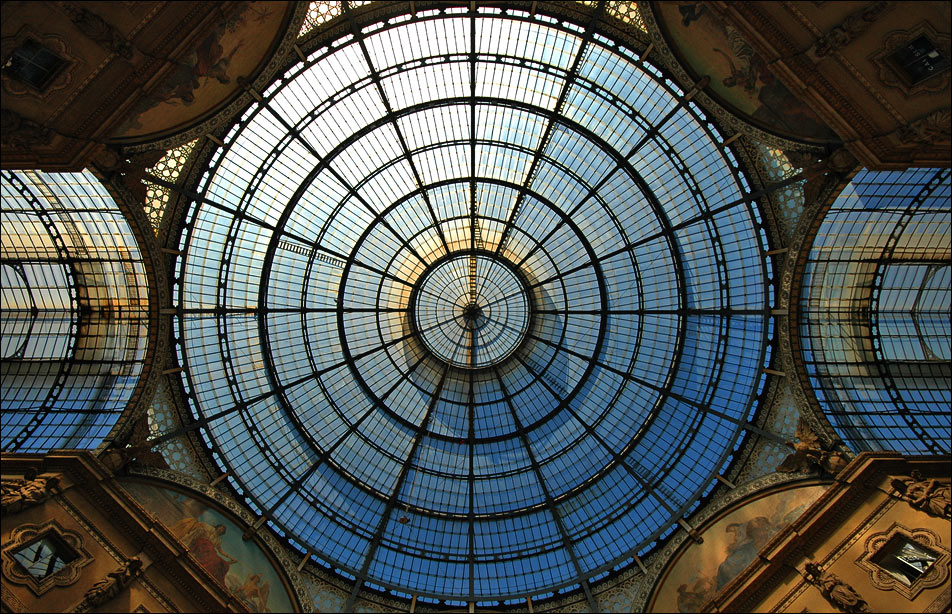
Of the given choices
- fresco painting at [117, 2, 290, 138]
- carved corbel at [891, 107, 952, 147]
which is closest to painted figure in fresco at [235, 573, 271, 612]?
fresco painting at [117, 2, 290, 138]

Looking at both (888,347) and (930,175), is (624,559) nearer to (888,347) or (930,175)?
(888,347)

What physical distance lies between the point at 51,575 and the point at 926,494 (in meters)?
27.2

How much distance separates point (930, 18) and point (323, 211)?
22.2m

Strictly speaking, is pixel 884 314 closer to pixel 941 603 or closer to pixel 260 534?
pixel 941 603

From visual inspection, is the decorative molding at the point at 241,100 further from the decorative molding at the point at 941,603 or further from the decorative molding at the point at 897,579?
the decorative molding at the point at 941,603

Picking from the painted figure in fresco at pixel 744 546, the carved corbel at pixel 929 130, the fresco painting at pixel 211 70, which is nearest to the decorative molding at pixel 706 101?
the carved corbel at pixel 929 130

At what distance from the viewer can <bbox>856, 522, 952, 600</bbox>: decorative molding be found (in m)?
16.7

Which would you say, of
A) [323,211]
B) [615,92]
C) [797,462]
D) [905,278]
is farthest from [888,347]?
[323,211]

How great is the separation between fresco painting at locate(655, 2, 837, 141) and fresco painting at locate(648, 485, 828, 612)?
535 inches

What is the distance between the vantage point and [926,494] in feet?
57.3

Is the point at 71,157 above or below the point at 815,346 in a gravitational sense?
above

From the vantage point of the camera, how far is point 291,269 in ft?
85.7

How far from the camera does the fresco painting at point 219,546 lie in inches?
868

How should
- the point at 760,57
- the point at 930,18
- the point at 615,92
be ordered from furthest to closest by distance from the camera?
the point at 615,92 → the point at 760,57 → the point at 930,18
